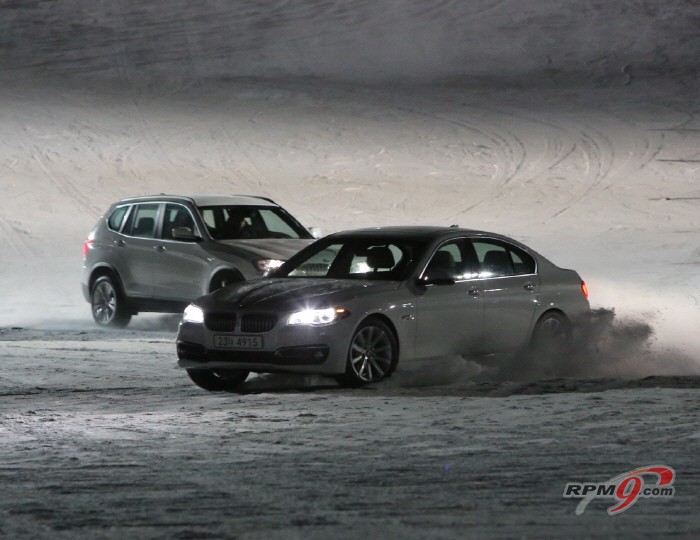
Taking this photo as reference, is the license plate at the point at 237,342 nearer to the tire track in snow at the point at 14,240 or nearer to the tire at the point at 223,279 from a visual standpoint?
the tire at the point at 223,279

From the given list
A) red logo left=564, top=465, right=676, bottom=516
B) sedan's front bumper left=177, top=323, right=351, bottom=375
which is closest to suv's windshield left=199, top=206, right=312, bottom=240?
sedan's front bumper left=177, top=323, right=351, bottom=375

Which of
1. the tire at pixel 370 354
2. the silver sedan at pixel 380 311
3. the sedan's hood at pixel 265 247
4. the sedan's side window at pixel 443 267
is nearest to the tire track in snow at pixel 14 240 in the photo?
the sedan's hood at pixel 265 247

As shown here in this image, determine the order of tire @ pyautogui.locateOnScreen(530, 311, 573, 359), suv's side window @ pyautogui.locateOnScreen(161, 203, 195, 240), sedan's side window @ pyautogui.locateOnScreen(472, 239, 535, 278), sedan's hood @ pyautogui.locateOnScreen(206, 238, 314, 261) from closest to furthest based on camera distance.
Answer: sedan's side window @ pyautogui.locateOnScreen(472, 239, 535, 278)
tire @ pyautogui.locateOnScreen(530, 311, 573, 359)
sedan's hood @ pyautogui.locateOnScreen(206, 238, 314, 261)
suv's side window @ pyautogui.locateOnScreen(161, 203, 195, 240)

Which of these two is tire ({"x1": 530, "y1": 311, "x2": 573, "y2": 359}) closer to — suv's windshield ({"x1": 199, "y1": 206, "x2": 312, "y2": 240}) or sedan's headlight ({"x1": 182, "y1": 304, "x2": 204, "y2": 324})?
sedan's headlight ({"x1": 182, "y1": 304, "x2": 204, "y2": 324})

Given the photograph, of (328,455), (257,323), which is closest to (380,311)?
(257,323)

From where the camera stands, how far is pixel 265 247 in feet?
53.1

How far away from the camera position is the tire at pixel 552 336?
42.7ft

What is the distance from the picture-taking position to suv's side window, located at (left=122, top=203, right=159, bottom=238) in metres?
17.5

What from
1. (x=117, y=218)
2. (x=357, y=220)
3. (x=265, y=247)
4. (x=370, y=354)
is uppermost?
(x=357, y=220)

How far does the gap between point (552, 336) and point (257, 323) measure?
2836 mm

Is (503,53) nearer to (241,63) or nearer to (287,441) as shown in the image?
(241,63)

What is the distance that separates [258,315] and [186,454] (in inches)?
118

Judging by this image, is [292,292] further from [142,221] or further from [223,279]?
[142,221]

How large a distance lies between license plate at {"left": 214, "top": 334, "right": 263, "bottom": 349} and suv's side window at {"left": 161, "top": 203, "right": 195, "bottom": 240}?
17.9 feet
